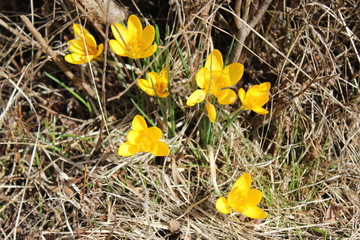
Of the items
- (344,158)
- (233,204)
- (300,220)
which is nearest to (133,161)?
(233,204)

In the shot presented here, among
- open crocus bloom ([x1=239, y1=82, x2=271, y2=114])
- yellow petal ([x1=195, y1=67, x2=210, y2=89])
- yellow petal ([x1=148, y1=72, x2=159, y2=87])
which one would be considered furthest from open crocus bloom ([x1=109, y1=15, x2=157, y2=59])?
open crocus bloom ([x1=239, y1=82, x2=271, y2=114])

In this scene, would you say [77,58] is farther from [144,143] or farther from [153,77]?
[144,143]

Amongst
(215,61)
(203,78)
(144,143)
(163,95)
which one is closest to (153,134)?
(144,143)

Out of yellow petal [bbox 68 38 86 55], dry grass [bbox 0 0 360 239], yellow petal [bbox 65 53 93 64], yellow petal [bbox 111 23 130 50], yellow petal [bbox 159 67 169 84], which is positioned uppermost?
yellow petal [bbox 111 23 130 50]

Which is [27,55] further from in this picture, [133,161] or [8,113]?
[133,161]

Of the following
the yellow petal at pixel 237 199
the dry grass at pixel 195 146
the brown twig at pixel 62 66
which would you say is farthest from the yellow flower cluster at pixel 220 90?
the brown twig at pixel 62 66

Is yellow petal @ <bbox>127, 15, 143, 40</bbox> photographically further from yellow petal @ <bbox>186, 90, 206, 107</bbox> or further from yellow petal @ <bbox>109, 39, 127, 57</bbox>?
yellow petal @ <bbox>186, 90, 206, 107</bbox>
